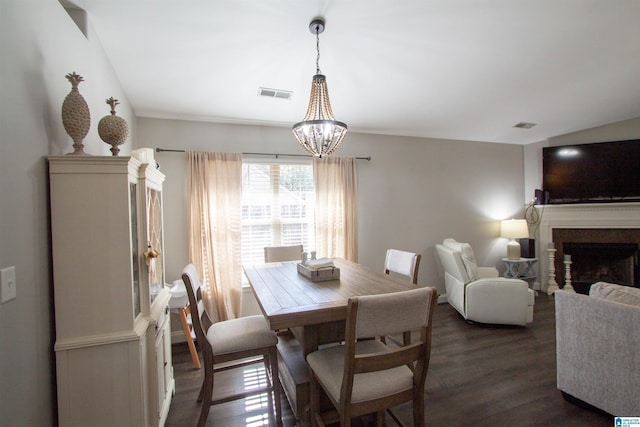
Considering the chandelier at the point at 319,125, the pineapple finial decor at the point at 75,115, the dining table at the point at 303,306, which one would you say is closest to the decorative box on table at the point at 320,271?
the dining table at the point at 303,306

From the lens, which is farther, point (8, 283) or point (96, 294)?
point (96, 294)

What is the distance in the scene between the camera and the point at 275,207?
11.5 feet

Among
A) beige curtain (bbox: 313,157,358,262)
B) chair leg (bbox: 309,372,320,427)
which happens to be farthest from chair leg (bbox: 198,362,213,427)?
beige curtain (bbox: 313,157,358,262)

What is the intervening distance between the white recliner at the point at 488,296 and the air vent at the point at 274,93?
267 centimetres

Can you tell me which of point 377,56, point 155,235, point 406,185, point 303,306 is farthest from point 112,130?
point 406,185

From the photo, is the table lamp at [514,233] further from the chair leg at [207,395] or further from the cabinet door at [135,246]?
the cabinet door at [135,246]

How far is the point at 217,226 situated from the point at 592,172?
17.4 ft

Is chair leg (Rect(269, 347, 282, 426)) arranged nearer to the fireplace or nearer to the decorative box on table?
the decorative box on table

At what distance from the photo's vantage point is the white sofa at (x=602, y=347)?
1682 millimetres

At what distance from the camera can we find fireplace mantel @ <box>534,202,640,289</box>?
4.04 metres

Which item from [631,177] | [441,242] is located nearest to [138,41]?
[441,242]

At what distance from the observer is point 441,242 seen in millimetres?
4359

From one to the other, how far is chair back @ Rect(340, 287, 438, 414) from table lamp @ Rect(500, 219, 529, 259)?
154 inches

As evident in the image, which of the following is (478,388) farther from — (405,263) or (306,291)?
(306,291)
